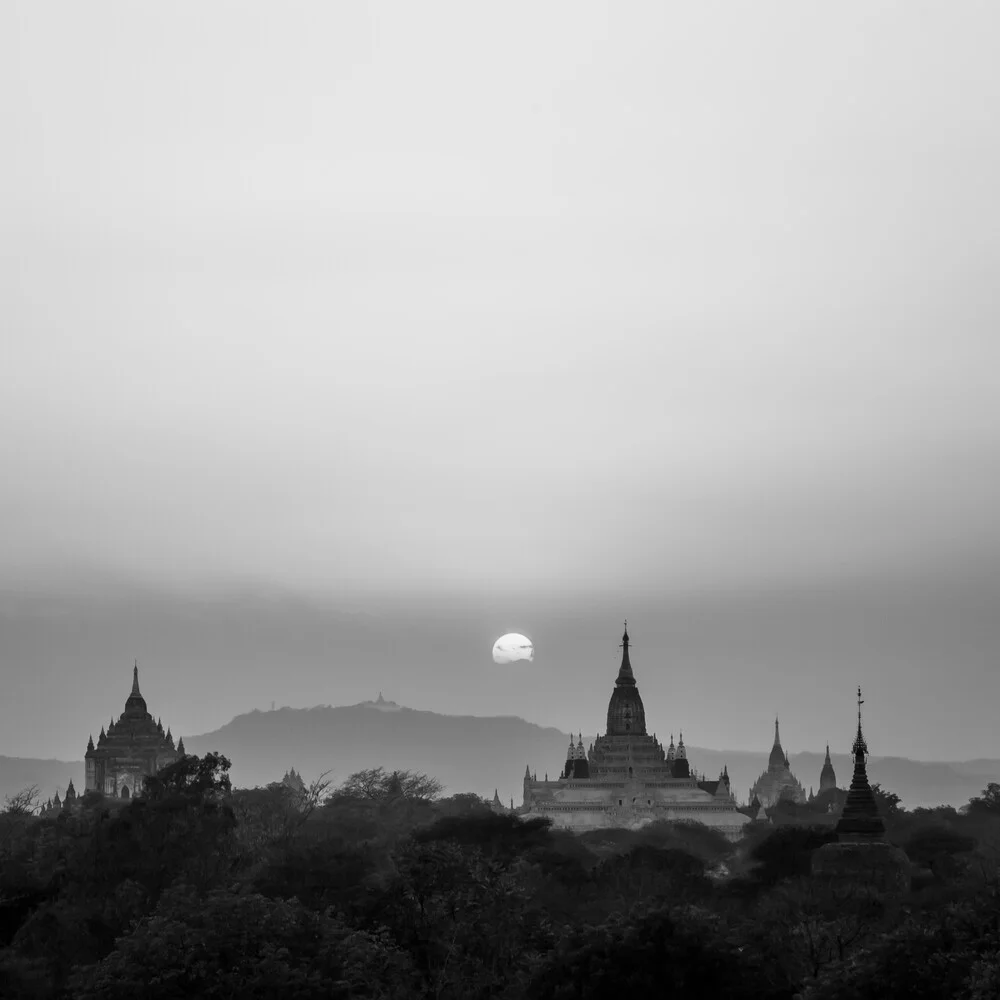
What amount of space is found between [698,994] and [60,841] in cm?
6428

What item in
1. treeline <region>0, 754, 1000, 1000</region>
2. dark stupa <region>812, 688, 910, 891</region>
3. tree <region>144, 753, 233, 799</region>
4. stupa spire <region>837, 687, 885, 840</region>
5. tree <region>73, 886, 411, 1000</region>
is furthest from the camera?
stupa spire <region>837, 687, 885, 840</region>

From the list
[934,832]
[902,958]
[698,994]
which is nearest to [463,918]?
[698,994]

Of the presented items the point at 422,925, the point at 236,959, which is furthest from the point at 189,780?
the point at 236,959

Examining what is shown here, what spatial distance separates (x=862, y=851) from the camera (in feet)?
424

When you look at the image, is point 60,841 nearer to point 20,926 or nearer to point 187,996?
point 20,926

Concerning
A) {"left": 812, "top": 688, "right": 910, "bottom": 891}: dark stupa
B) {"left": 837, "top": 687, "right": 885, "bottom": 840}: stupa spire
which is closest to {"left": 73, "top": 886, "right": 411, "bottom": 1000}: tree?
{"left": 812, "top": 688, "right": 910, "bottom": 891}: dark stupa

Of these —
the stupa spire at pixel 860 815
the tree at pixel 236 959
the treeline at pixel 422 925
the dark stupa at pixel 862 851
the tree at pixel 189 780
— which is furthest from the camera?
the stupa spire at pixel 860 815

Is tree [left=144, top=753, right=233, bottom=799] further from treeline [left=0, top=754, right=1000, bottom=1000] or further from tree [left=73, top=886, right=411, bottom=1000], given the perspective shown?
tree [left=73, top=886, right=411, bottom=1000]

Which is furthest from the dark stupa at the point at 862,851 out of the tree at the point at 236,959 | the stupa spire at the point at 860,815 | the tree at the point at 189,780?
the tree at the point at 236,959

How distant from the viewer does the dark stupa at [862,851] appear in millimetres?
125000

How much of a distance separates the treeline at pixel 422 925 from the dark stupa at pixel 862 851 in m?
1.87

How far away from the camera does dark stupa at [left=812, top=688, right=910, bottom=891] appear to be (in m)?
125

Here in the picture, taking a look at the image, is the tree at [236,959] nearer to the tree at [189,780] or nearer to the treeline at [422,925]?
the treeline at [422,925]

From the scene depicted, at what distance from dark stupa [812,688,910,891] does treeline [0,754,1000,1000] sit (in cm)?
187
